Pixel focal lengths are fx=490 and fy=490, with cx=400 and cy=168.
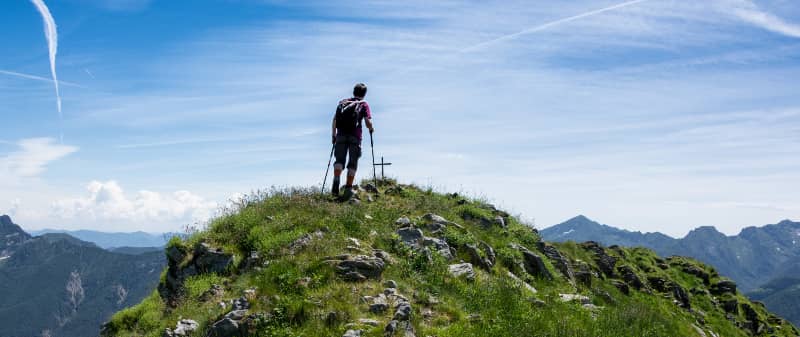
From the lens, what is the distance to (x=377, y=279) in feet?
40.4

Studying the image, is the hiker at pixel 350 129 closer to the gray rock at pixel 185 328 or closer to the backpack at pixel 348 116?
the backpack at pixel 348 116

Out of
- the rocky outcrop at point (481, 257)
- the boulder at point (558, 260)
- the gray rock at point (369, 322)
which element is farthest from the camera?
the boulder at point (558, 260)

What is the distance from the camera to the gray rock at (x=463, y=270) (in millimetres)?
13820

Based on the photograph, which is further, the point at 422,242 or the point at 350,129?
the point at 350,129

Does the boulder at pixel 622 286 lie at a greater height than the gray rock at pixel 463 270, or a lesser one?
lesser

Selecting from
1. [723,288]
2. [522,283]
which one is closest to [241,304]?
[522,283]

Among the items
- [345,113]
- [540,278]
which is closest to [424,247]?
[540,278]

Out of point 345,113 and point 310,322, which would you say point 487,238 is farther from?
point 310,322

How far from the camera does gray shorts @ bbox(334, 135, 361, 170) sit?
18109 mm

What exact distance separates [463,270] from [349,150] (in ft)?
21.7

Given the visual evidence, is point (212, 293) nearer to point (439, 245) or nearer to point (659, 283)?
point (439, 245)

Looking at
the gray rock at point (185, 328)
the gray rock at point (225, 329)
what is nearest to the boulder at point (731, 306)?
the gray rock at point (225, 329)

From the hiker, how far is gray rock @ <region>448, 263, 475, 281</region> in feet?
18.6

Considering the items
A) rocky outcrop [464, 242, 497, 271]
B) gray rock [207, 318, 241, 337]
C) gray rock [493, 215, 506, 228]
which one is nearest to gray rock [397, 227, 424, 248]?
rocky outcrop [464, 242, 497, 271]
